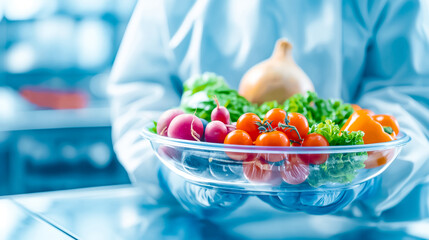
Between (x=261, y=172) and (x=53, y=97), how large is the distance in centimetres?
190

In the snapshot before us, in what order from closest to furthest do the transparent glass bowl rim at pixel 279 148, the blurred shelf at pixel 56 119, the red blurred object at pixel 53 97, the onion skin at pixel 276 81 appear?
1. the transparent glass bowl rim at pixel 279 148
2. the onion skin at pixel 276 81
3. the blurred shelf at pixel 56 119
4. the red blurred object at pixel 53 97

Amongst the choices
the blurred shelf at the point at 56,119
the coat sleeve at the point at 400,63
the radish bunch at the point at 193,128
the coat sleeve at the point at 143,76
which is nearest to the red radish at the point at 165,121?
the radish bunch at the point at 193,128

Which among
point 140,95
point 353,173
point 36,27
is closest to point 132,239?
point 353,173

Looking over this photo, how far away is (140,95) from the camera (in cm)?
86

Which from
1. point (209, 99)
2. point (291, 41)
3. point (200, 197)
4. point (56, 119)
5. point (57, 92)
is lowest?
point (56, 119)

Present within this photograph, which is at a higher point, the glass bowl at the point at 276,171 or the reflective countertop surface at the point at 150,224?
the glass bowl at the point at 276,171

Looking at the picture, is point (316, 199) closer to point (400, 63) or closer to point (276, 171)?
point (276, 171)

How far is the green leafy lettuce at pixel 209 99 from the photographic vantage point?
2.13ft

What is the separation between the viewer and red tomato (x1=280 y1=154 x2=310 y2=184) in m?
0.41

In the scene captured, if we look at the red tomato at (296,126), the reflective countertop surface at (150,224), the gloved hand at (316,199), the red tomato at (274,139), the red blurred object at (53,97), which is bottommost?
the red blurred object at (53,97)

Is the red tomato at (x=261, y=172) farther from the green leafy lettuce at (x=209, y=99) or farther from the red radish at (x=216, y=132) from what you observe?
the green leafy lettuce at (x=209, y=99)

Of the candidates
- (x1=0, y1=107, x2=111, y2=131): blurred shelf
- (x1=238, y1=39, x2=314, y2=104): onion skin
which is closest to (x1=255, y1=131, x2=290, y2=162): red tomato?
(x1=238, y1=39, x2=314, y2=104): onion skin

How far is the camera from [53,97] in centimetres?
209

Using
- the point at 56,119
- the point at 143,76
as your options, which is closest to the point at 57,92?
the point at 56,119
